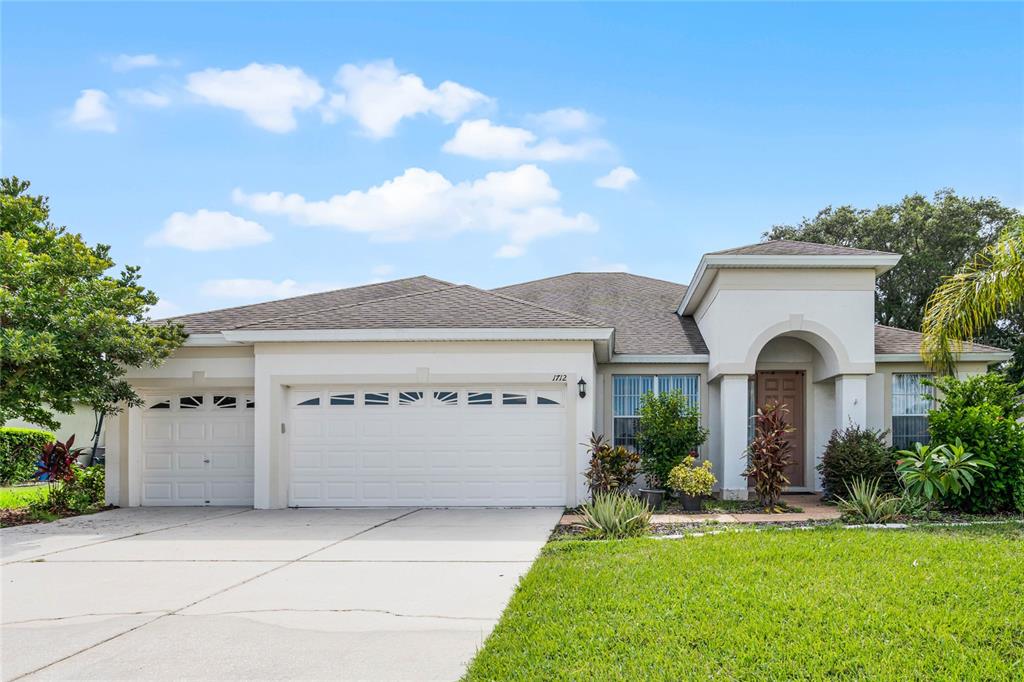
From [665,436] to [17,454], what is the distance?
700 inches

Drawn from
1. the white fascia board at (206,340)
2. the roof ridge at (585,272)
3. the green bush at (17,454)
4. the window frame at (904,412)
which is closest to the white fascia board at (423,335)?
the white fascia board at (206,340)

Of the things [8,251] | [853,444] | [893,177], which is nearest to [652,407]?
[853,444]

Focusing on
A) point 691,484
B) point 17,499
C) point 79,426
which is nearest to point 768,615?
point 691,484

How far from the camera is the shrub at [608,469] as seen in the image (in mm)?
12059

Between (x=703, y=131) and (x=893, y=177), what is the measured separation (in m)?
12.0

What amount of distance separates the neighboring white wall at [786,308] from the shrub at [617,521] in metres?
5.24

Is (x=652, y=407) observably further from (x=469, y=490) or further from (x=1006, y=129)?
(x=1006, y=129)

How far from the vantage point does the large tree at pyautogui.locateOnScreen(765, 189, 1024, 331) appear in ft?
86.7

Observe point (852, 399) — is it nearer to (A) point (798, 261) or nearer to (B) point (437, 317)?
(A) point (798, 261)

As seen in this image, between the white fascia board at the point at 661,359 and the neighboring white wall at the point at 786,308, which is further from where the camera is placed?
the white fascia board at the point at 661,359

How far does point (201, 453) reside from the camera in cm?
1382

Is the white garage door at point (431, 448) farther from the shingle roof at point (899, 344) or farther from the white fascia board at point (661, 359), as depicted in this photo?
the shingle roof at point (899, 344)

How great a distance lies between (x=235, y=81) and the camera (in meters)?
13.2

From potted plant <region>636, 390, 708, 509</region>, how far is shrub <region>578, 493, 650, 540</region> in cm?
383
